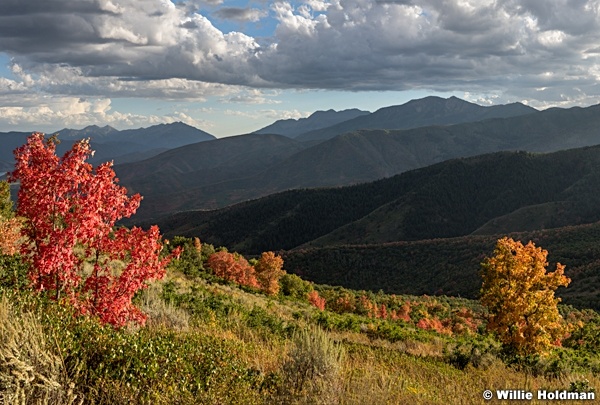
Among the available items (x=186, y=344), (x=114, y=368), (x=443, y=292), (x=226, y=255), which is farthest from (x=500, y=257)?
(x=443, y=292)

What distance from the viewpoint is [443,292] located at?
87.4m

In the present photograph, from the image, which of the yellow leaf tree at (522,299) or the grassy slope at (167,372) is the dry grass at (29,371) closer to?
the grassy slope at (167,372)

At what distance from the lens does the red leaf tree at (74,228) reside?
9.59 metres

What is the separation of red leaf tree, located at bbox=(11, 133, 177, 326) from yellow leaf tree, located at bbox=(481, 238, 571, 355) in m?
14.5

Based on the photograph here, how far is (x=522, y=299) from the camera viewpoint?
1848 centimetres

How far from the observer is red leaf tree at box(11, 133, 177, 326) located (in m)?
9.59

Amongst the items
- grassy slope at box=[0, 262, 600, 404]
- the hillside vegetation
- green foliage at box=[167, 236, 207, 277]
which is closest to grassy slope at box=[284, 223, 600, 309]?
green foliage at box=[167, 236, 207, 277]

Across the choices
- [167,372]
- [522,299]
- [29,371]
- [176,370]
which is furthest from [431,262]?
[29,371]

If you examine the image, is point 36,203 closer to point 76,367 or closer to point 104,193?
point 104,193

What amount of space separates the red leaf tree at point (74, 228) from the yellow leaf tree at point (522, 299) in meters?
14.5

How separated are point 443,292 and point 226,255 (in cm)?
5548

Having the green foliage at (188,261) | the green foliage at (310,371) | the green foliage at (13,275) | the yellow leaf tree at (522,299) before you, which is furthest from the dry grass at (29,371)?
the green foliage at (188,261)

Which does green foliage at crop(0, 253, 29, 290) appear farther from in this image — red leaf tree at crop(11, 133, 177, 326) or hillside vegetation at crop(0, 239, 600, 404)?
red leaf tree at crop(11, 133, 177, 326)

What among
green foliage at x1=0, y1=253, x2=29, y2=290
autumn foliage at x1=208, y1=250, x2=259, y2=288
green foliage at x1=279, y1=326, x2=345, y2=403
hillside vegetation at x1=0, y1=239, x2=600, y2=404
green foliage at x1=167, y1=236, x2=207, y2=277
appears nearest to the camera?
hillside vegetation at x1=0, y1=239, x2=600, y2=404
